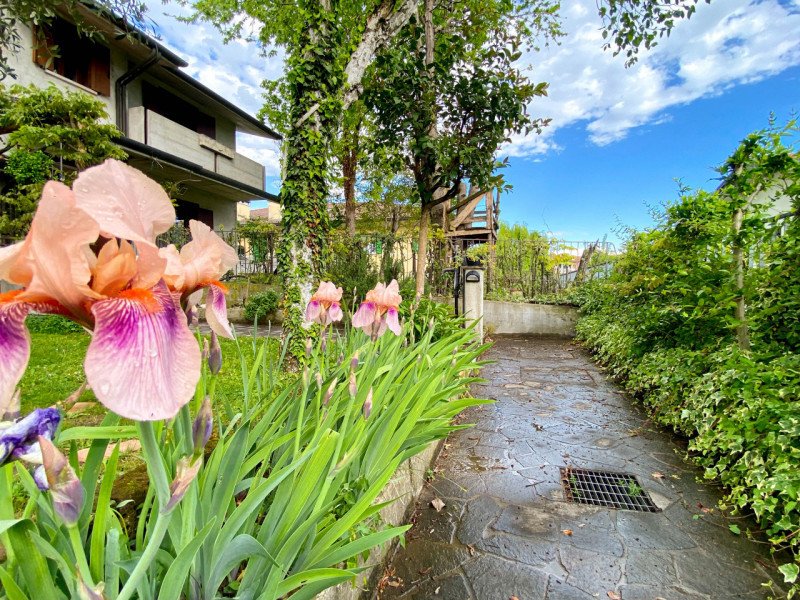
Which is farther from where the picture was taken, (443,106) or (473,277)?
(473,277)

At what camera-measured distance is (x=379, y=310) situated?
6.32 feet

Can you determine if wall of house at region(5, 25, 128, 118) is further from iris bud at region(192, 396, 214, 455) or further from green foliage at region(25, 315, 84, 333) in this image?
iris bud at region(192, 396, 214, 455)

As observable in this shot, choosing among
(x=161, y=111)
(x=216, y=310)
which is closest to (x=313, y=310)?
(x=216, y=310)

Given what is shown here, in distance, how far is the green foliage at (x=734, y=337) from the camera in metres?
2.22

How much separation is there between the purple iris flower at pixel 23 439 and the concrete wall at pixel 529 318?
8367mm

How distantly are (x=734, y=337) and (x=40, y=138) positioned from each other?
901cm

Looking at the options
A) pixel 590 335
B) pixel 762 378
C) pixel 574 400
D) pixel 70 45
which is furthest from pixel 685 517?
pixel 70 45

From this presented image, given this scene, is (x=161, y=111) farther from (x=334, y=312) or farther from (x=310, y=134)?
(x=334, y=312)

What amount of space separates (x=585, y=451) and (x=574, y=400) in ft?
4.05

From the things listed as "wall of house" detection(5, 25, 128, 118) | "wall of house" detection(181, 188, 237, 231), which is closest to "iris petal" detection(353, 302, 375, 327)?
"wall of house" detection(5, 25, 128, 118)

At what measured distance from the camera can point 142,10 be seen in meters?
3.57

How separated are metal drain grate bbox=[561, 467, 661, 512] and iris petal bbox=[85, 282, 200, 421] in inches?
100

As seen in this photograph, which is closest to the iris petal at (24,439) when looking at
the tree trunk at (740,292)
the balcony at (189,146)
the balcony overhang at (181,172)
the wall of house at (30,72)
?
the tree trunk at (740,292)

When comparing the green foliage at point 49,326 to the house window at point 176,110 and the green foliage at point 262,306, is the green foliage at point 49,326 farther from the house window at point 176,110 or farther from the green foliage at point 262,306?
the house window at point 176,110
